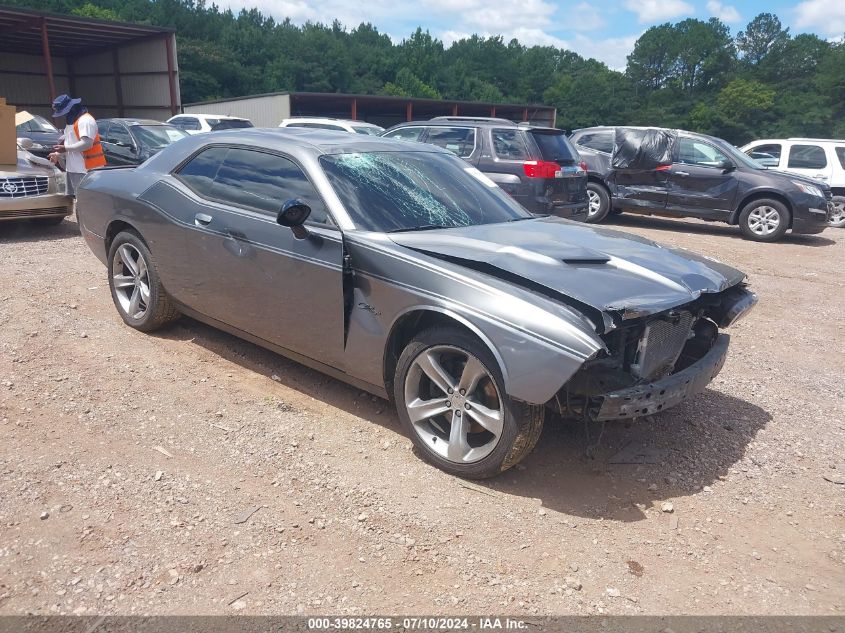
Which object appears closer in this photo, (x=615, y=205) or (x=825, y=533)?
(x=825, y=533)

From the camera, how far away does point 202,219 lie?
434 cm

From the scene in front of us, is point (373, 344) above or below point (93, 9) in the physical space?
below

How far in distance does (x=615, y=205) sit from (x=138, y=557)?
11.5m

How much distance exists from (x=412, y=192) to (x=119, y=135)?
38.1 ft

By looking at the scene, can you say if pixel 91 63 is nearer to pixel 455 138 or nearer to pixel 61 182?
pixel 61 182

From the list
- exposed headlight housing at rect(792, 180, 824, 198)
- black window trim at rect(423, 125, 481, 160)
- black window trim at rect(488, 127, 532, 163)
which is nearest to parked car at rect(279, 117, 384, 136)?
black window trim at rect(423, 125, 481, 160)

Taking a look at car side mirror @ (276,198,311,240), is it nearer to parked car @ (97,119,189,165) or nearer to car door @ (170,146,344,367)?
car door @ (170,146,344,367)

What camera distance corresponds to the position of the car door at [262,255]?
12.2 ft

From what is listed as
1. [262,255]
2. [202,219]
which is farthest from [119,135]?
[262,255]

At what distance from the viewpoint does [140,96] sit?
27.6 metres

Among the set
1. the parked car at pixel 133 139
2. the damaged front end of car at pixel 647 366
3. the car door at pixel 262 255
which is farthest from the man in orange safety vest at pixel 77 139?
the damaged front end of car at pixel 647 366

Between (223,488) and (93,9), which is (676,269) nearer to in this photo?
(223,488)

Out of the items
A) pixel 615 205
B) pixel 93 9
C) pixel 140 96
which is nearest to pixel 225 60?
pixel 93 9

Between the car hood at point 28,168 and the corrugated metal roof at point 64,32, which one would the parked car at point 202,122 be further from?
the car hood at point 28,168
